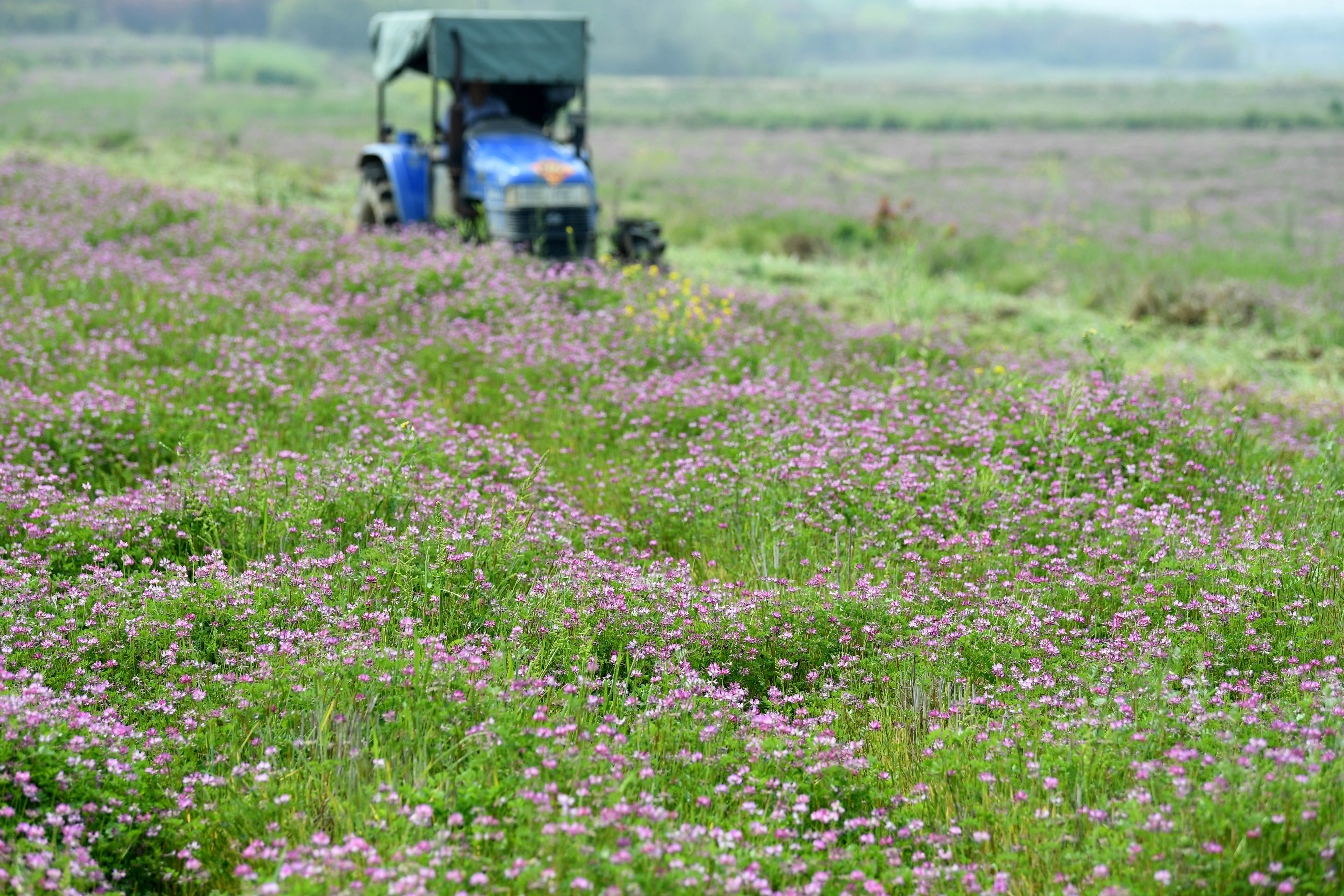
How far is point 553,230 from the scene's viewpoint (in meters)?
12.6

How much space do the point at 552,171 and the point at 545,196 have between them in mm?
309

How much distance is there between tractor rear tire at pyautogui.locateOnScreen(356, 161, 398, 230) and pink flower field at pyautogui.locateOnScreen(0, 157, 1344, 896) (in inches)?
212

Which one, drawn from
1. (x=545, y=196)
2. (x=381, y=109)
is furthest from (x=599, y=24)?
(x=545, y=196)

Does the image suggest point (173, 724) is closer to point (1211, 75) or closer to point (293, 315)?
point (293, 315)

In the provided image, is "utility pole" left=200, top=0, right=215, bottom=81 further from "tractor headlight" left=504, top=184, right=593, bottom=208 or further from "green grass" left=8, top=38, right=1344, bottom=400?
"tractor headlight" left=504, top=184, right=593, bottom=208

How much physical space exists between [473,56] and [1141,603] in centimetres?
1043

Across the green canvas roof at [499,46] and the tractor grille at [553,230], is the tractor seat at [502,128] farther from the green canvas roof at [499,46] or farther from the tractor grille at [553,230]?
the tractor grille at [553,230]

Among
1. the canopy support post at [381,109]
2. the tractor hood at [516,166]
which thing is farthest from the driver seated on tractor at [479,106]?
the canopy support post at [381,109]

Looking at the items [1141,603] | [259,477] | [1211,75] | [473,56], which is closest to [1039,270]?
[473,56]

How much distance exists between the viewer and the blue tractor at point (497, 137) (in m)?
12.3

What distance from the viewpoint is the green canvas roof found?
12.4m

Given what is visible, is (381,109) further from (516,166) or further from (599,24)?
(599,24)

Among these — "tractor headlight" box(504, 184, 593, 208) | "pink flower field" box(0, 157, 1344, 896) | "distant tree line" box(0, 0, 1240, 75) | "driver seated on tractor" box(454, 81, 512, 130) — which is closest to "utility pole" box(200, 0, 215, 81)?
"distant tree line" box(0, 0, 1240, 75)

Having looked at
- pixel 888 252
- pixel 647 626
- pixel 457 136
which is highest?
pixel 457 136
